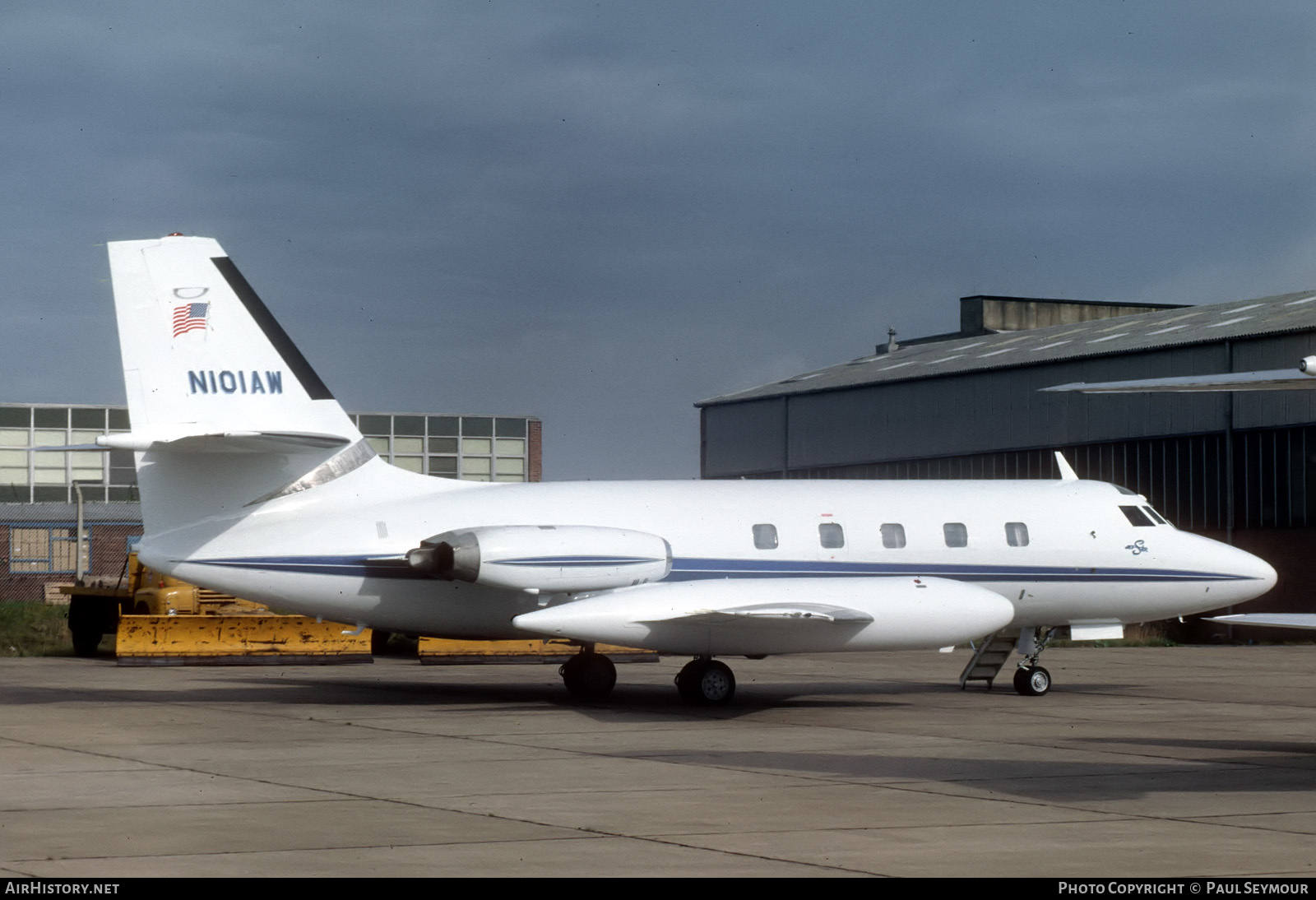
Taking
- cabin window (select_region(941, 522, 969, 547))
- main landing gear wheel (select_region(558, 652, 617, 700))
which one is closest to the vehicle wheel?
main landing gear wheel (select_region(558, 652, 617, 700))

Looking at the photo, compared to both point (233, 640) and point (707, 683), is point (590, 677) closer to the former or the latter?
point (707, 683)

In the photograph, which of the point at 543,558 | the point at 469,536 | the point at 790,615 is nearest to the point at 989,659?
the point at 790,615

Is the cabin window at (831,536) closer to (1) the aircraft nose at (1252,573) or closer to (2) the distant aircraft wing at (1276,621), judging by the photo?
(1) the aircraft nose at (1252,573)

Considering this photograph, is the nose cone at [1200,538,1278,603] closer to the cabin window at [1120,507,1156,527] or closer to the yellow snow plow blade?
the cabin window at [1120,507,1156,527]

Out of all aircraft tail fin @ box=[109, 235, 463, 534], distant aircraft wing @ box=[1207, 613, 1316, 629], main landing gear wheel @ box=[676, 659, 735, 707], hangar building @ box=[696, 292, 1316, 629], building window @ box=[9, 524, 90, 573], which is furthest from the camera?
building window @ box=[9, 524, 90, 573]

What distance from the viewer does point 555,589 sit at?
1973 centimetres

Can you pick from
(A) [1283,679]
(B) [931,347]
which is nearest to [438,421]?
(B) [931,347]

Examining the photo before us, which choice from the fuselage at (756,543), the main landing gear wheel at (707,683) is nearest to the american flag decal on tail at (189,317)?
the fuselage at (756,543)

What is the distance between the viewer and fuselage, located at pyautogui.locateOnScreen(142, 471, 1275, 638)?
20062mm

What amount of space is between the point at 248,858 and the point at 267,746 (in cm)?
673

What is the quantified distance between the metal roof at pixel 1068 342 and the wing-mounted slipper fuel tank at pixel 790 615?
73.0ft

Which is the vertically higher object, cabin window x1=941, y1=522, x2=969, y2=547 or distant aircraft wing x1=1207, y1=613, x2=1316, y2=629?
cabin window x1=941, y1=522, x2=969, y2=547

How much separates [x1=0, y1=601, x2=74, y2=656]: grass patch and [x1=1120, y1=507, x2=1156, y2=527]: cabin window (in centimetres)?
2302

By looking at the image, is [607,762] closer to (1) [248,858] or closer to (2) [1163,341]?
(1) [248,858]
